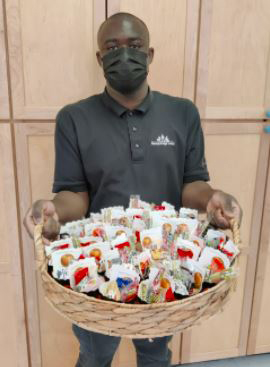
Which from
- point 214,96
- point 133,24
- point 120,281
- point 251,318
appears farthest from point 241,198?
point 120,281

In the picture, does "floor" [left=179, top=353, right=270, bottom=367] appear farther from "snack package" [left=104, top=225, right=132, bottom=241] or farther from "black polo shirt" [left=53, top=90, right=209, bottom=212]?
"snack package" [left=104, top=225, right=132, bottom=241]

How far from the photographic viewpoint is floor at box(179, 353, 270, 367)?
179 cm

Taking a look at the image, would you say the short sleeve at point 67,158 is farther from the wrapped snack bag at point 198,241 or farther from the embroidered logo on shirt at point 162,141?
the wrapped snack bag at point 198,241

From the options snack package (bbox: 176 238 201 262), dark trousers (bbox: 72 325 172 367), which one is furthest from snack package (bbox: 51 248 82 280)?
dark trousers (bbox: 72 325 172 367)

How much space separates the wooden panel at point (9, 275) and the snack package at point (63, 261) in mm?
690

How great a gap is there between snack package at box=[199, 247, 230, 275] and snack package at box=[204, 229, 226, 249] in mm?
70

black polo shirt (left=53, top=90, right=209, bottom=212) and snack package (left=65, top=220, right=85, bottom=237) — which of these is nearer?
snack package (left=65, top=220, right=85, bottom=237)

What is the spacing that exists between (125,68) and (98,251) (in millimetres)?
555

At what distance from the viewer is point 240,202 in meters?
1.59

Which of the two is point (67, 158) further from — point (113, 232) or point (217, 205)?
point (217, 205)

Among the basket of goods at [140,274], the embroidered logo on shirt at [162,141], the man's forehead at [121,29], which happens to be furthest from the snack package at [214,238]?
the man's forehead at [121,29]

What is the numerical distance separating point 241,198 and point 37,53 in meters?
1.04

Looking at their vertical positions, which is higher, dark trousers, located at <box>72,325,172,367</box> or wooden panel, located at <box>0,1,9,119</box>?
wooden panel, located at <box>0,1,9,119</box>

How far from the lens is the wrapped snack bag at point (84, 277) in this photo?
75 cm
